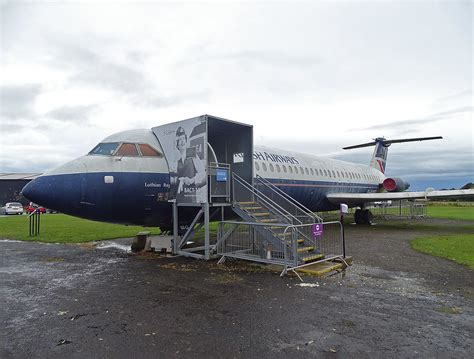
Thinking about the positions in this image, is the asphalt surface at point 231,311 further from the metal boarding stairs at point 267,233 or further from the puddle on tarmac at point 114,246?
the puddle on tarmac at point 114,246

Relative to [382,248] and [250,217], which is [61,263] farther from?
[382,248]

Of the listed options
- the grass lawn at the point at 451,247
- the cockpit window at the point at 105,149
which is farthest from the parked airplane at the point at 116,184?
the grass lawn at the point at 451,247

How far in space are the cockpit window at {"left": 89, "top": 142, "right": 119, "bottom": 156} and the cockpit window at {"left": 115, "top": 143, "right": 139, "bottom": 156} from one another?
19cm

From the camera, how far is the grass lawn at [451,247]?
10.9 meters


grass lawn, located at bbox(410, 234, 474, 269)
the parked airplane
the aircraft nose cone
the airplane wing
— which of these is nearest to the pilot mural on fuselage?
the parked airplane

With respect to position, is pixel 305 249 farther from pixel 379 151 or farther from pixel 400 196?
pixel 379 151

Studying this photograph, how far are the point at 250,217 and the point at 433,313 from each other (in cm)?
578

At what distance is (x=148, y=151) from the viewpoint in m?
11.6

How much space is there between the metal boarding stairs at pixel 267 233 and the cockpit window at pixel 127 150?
3.43 meters

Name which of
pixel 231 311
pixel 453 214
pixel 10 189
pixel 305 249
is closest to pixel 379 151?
pixel 453 214

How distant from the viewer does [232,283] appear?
315 inches

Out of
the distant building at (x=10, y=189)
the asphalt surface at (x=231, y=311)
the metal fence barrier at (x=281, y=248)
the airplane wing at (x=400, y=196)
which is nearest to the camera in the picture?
the asphalt surface at (x=231, y=311)

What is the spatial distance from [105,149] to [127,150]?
68 cm

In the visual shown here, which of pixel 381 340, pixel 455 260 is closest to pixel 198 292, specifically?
pixel 381 340
